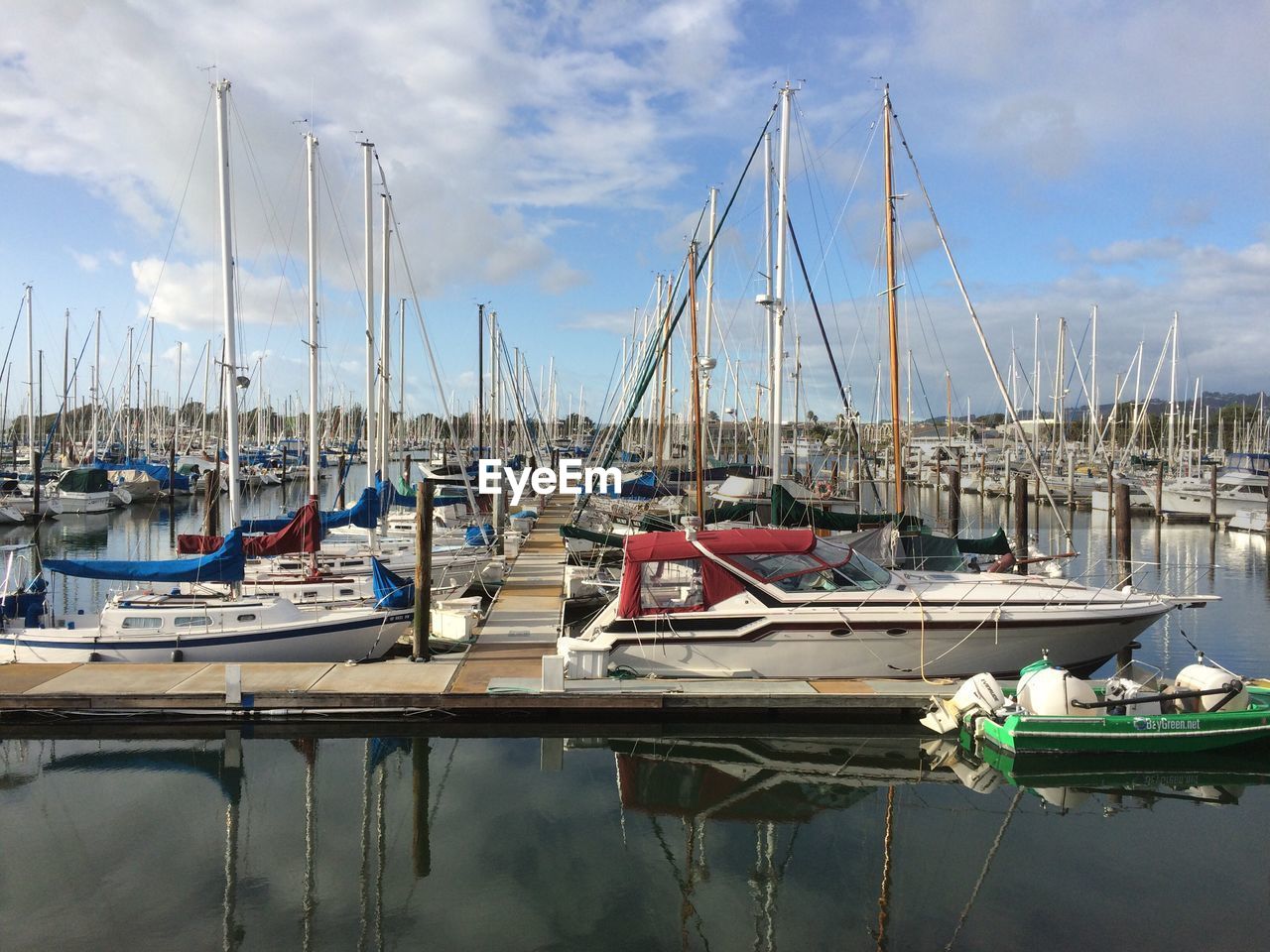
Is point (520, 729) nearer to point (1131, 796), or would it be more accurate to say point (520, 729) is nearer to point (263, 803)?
point (263, 803)

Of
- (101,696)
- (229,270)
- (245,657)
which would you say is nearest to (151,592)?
(245,657)

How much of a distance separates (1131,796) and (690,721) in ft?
19.2

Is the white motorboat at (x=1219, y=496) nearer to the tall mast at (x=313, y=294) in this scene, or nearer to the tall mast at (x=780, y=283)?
the tall mast at (x=780, y=283)

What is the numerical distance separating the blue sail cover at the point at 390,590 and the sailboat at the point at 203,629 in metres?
0.21

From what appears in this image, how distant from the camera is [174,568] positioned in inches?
584

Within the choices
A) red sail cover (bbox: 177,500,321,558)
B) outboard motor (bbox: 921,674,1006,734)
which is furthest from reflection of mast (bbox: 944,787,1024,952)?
red sail cover (bbox: 177,500,321,558)

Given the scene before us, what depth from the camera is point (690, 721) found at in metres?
12.9

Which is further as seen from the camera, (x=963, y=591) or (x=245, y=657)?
(x=245, y=657)

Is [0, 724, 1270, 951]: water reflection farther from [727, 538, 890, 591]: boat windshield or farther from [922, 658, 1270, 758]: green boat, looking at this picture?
[727, 538, 890, 591]: boat windshield

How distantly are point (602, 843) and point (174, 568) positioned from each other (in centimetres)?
948

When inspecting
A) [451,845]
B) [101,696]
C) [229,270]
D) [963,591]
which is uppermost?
[229,270]

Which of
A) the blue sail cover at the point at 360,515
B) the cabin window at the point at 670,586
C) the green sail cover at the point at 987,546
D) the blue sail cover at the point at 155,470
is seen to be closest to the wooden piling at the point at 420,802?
the cabin window at the point at 670,586

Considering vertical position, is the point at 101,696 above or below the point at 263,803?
above
